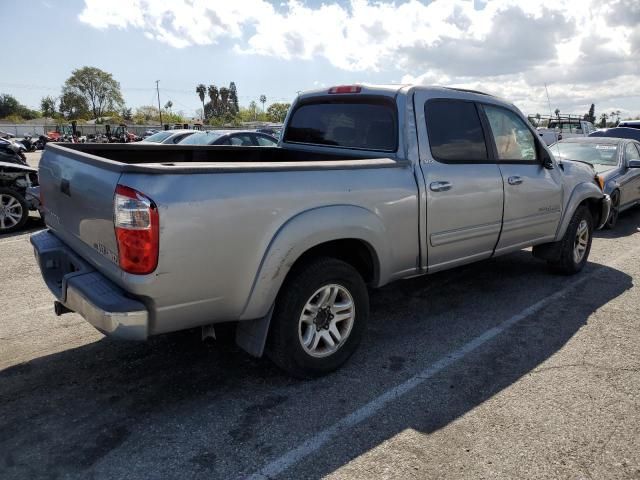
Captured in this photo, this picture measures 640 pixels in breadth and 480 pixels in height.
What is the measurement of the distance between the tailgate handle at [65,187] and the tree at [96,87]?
115m

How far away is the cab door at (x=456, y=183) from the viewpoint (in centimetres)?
391

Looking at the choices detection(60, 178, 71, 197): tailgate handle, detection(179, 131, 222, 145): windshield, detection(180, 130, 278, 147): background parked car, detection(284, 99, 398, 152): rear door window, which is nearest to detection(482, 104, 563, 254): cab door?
detection(284, 99, 398, 152): rear door window

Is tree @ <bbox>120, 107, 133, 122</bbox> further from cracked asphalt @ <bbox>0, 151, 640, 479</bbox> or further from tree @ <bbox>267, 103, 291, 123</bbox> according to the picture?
cracked asphalt @ <bbox>0, 151, 640, 479</bbox>

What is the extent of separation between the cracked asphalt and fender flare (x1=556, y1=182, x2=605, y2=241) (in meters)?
0.98

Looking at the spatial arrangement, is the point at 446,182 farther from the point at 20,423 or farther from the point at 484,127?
the point at 20,423

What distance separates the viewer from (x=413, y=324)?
14.5 ft

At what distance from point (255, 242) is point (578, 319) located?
3.19 meters

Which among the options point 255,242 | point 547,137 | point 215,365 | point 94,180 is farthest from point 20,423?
point 547,137

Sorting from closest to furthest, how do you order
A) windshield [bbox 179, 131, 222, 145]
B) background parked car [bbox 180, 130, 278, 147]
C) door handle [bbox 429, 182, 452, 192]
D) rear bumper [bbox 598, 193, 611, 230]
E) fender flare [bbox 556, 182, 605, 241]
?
door handle [bbox 429, 182, 452, 192]
fender flare [bbox 556, 182, 605, 241]
rear bumper [bbox 598, 193, 611, 230]
background parked car [bbox 180, 130, 278, 147]
windshield [bbox 179, 131, 222, 145]

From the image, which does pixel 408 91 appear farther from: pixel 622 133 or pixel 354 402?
pixel 622 133

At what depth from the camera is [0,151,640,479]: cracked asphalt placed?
2.62m

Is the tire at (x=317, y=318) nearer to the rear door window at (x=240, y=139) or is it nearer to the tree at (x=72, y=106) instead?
the rear door window at (x=240, y=139)

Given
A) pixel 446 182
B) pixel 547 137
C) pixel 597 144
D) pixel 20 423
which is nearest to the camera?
pixel 20 423

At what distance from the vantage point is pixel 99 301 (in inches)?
105
